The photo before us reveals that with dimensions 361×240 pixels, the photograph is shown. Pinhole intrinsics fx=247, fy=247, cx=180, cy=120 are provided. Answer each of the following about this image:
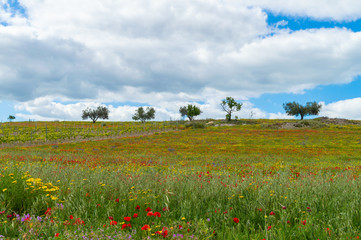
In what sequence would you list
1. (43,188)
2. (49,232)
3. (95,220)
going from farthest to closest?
(43,188)
(95,220)
(49,232)

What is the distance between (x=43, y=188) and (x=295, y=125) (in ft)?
248

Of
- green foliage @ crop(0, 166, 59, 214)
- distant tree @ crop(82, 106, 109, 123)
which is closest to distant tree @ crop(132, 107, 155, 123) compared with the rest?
distant tree @ crop(82, 106, 109, 123)

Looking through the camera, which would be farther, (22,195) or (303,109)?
(303,109)

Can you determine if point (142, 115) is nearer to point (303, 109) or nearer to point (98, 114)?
point (98, 114)

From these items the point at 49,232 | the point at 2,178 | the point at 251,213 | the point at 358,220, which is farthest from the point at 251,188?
the point at 2,178

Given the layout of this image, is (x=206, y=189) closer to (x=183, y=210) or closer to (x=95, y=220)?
(x=183, y=210)

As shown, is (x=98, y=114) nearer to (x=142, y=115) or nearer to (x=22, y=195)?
(x=142, y=115)

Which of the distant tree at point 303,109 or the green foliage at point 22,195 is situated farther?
the distant tree at point 303,109

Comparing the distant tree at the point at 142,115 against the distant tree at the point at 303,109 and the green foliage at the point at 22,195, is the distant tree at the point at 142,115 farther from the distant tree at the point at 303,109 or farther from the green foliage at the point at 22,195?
the green foliage at the point at 22,195

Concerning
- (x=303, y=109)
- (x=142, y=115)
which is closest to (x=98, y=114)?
(x=142, y=115)

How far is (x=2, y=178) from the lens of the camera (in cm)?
517

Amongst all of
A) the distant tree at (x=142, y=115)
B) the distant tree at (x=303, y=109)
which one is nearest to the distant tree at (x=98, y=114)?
the distant tree at (x=142, y=115)

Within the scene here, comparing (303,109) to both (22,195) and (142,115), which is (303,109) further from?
(22,195)

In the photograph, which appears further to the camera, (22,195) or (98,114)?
(98,114)
